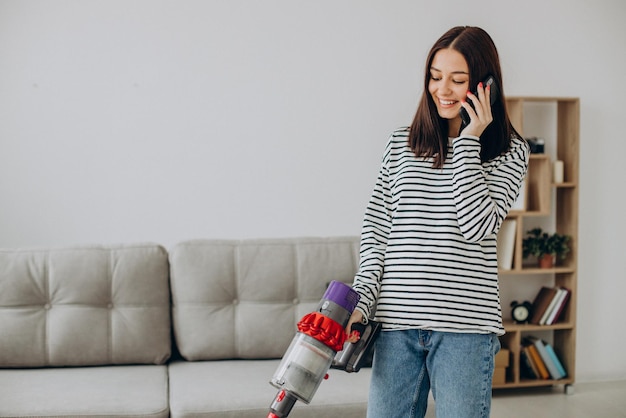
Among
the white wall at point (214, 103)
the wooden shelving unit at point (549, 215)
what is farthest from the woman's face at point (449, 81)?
the wooden shelving unit at point (549, 215)

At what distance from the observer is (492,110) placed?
1.35m

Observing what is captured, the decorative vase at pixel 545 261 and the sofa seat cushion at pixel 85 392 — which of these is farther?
the decorative vase at pixel 545 261

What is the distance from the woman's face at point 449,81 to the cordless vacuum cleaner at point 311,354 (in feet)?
1.41

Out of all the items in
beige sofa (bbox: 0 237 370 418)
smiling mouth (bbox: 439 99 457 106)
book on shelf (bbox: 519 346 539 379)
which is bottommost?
book on shelf (bbox: 519 346 539 379)

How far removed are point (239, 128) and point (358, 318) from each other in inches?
78.4

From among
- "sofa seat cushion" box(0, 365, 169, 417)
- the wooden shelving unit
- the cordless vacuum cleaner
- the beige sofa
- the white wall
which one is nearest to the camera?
the cordless vacuum cleaner

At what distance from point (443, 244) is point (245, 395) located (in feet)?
3.47

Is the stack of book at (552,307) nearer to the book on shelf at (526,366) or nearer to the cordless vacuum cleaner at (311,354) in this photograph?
the book on shelf at (526,366)

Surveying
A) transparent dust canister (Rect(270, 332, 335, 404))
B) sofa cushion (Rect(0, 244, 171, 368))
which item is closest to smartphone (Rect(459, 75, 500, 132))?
transparent dust canister (Rect(270, 332, 335, 404))

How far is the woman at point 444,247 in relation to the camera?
4.11ft

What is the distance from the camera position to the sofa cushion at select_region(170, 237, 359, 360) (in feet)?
8.24

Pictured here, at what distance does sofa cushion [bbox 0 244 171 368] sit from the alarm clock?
70.7 inches

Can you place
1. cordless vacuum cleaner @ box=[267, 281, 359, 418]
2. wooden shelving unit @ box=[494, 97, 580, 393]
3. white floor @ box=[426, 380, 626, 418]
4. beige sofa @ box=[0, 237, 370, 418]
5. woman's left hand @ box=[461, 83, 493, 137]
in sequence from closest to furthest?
cordless vacuum cleaner @ box=[267, 281, 359, 418] < woman's left hand @ box=[461, 83, 493, 137] < beige sofa @ box=[0, 237, 370, 418] < white floor @ box=[426, 380, 626, 418] < wooden shelving unit @ box=[494, 97, 580, 393]

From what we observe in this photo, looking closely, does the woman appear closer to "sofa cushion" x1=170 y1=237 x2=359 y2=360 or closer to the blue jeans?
the blue jeans
